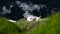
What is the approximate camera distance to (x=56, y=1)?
15883 millimetres

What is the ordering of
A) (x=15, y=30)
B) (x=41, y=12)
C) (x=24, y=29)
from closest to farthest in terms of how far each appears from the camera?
(x=15, y=30) → (x=24, y=29) → (x=41, y=12)

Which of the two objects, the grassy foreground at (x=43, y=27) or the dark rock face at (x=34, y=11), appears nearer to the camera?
the grassy foreground at (x=43, y=27)

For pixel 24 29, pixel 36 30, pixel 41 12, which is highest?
pixel 36 30

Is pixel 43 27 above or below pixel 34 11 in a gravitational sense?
above

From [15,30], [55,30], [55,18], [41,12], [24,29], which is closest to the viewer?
[55,30]

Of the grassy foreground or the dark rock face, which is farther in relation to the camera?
the dark rock face

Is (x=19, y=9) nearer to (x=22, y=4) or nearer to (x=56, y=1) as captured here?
(x=22, y=4)

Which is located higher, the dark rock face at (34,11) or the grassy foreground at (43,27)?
the grassy foreground at (43,27)

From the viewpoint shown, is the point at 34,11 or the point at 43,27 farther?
the point at 34,11

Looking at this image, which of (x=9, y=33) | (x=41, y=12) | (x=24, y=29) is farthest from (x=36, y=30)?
(x=41, y=12)

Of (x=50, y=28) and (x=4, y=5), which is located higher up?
(x=50, y=28)

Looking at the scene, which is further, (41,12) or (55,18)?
(41,12)

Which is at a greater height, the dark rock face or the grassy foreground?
the grassy foreground

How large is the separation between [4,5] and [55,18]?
390 inches
